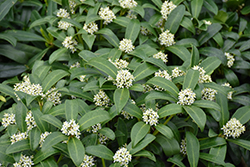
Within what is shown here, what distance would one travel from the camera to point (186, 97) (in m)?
1.99

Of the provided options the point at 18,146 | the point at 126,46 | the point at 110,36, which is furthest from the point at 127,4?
the point at 18,146

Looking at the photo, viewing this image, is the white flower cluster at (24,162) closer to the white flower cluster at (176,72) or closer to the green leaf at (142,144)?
the green leaf at (142,144)

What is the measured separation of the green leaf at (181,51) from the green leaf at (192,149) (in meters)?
0.85

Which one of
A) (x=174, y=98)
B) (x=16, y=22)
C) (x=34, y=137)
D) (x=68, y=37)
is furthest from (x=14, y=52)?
(x=174, y=98)

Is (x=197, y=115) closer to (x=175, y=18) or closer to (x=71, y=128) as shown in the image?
(x=71, y=128)

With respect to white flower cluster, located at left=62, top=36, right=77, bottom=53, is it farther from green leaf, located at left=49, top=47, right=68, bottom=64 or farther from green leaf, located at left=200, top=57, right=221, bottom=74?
green leaf, located at left=200, top=57, right=221, bottom=74

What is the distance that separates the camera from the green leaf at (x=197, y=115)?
1846 mm

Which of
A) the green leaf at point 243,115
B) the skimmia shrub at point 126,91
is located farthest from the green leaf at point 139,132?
the green leaf at point 243,115

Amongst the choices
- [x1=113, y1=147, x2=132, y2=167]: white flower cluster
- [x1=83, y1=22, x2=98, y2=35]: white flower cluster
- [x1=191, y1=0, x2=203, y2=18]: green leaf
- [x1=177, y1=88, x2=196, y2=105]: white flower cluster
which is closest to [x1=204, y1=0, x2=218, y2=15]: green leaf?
[x1=191, y1=0, x2=203, y2=18]: green leaf

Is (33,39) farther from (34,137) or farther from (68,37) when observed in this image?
(34,137)

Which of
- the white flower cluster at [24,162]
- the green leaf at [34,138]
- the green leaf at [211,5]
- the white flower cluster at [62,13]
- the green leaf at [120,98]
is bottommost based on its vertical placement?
the white flower cluster at [24,162]

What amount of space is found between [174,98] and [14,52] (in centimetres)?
219

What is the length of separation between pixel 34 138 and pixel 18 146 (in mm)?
130

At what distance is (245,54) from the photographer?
2906mm
